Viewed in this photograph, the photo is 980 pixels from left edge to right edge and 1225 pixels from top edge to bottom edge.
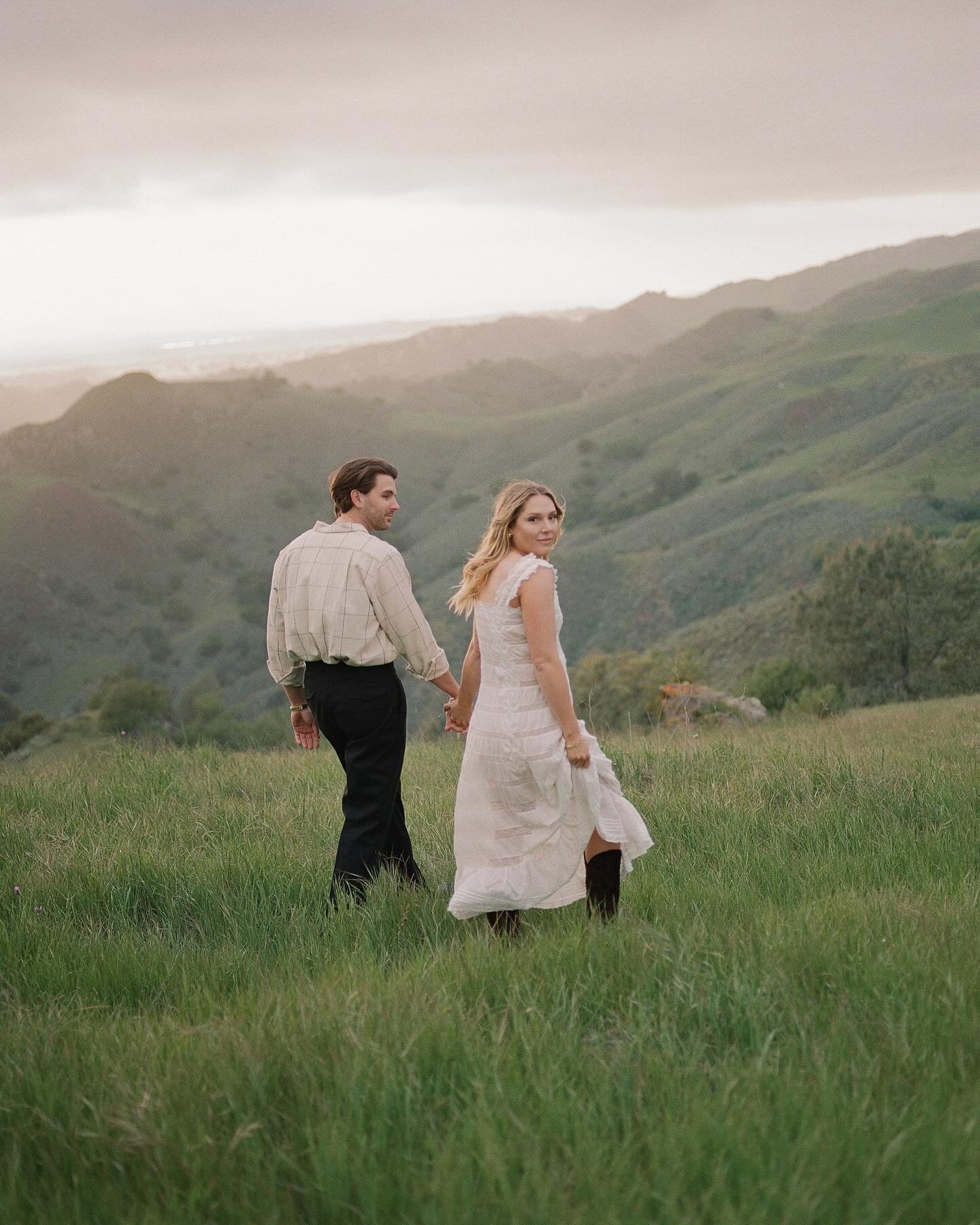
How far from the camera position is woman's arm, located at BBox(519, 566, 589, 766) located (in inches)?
150

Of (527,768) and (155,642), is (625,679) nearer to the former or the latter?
(527,768)

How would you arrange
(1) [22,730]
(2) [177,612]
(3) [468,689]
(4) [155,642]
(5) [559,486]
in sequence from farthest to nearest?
(5) [559,486]
(2) [177,612]
(4) [155,642]
(1) [22,730]
(3) [468,689]

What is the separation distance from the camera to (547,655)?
12.5 ft

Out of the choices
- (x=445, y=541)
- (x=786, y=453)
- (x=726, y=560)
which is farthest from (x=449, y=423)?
(x=726, y=560)

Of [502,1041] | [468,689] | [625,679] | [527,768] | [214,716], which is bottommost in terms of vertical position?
[214,716]

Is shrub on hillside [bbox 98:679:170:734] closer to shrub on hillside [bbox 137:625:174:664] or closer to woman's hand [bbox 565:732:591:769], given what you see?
shrub on hillside [bbox 137:625:174:664]

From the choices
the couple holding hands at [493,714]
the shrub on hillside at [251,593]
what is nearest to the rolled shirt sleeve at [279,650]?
the couple holding hands at [493,714]

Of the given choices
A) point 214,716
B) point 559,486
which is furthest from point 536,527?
point 559,486

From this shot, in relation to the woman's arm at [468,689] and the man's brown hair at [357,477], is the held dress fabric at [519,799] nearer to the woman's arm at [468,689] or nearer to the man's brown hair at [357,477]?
the woman's arm at [468,689]

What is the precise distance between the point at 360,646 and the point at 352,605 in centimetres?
18

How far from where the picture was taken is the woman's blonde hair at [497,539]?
398 cm

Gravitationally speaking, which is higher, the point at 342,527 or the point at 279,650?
the point at 342,527

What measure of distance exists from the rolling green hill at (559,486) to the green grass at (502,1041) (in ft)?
136

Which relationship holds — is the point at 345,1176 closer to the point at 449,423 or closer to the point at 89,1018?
the point at 89,1018
